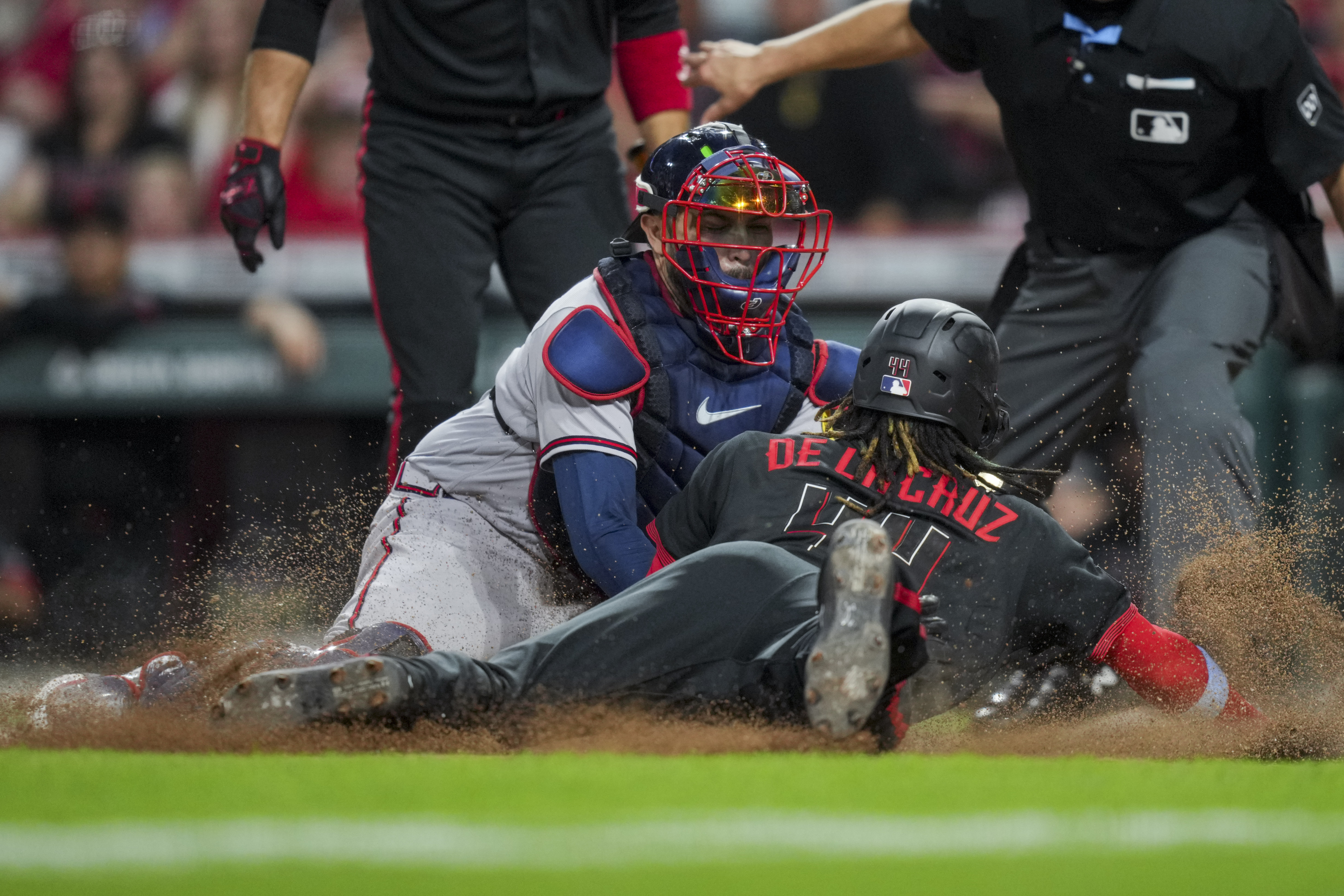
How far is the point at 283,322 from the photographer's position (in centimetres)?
718

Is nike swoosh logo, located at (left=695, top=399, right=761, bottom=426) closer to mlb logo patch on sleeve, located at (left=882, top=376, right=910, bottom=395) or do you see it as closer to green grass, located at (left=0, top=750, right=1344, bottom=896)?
mlb logo patch on sleeve, located at (left=882, top=376, right=910, bottom=395)

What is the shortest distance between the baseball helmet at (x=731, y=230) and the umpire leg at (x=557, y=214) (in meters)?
0.77

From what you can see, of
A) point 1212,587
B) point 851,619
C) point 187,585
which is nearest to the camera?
point 851,619

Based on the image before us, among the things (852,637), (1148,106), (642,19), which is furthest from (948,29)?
(852,637)

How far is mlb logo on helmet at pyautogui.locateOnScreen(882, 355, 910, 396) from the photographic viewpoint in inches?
133

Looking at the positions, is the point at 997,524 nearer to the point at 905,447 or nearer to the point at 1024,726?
the point at 905,447

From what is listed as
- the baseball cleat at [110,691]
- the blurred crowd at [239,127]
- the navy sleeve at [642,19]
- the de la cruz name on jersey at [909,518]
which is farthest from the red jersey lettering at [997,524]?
the blurred crowd at [239,127]

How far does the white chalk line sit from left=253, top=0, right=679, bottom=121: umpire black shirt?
2.97 metres

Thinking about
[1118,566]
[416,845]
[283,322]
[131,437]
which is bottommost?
[1118,566]

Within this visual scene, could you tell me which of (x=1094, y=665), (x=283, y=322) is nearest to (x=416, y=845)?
(x=1094, y=665)

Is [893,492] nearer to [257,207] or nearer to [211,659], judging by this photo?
[211,659]

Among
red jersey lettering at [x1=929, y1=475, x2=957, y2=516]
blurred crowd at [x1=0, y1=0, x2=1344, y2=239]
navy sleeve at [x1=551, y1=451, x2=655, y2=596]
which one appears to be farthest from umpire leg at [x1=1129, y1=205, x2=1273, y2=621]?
blurred crowd at [x1=0, y1=0, x2=1344, y2=239]

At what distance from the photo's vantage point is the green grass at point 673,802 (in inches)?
77.3

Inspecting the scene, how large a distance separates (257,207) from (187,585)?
2.25 m
